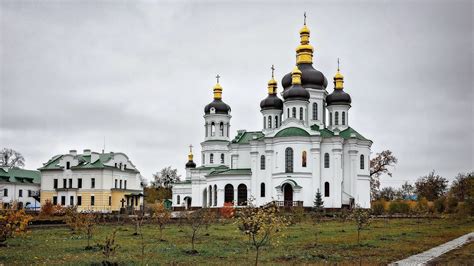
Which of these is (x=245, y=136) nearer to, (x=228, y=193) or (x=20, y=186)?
(x=228, y=193)

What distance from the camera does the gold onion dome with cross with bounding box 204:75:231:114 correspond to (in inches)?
2926

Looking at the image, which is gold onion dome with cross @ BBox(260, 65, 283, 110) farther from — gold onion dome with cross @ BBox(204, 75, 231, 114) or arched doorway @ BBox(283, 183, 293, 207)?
arched doorway @ BBox(283, 183, 293, 207)

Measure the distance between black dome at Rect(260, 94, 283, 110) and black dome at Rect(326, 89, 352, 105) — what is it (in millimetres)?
5511

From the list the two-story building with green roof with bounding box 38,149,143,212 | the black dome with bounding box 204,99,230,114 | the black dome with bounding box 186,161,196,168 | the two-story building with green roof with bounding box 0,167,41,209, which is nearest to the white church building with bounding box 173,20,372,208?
the black dome with bounding box 204,99,230,114

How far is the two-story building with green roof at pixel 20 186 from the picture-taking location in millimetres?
69375

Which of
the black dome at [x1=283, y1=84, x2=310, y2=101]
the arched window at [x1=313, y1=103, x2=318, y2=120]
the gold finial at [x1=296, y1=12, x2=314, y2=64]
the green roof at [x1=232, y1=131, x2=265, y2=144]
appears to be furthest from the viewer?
the green roof at [x1=232, y1=131, x2=265, y2=144]

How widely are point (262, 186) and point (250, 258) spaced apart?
140 feet

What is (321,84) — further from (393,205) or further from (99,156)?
(99,156)

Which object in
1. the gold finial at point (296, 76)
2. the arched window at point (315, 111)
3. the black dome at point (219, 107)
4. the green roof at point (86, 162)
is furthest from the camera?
the black dome at point (219, 107)

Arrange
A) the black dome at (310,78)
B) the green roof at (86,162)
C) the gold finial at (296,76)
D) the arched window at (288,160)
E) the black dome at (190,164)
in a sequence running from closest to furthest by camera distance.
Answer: the arched window at (288,160) → the gold finial at (296,76) → the green roof at (86,162) → the black dome at (310,78) → the black dome at (190,164)

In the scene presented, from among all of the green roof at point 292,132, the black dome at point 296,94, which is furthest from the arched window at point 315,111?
the green roof at point 292,132

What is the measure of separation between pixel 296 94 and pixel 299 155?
22.7 ft

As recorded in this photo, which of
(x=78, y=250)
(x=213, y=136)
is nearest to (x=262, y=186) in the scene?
(x=213, y=136)

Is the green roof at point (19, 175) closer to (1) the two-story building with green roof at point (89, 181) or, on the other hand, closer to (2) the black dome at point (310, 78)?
(1) the two-story building with green roof at point (89, 181)
